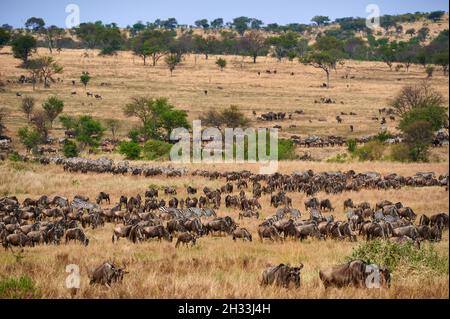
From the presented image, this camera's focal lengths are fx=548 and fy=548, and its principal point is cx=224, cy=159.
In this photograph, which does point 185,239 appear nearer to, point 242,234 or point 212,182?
point 242,234

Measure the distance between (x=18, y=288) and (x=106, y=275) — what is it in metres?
1.71

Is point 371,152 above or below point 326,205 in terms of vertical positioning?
below

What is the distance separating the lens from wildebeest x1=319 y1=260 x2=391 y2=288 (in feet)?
35.3

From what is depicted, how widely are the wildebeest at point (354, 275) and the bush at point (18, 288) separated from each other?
5.65 meters

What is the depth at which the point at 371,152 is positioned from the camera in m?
53.3

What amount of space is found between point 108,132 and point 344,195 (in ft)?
166

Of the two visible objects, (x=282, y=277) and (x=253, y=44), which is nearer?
(x=282, y=277)

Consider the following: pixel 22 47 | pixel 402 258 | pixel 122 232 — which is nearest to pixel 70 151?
pixel 122 232

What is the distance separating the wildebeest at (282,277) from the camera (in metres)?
11.0

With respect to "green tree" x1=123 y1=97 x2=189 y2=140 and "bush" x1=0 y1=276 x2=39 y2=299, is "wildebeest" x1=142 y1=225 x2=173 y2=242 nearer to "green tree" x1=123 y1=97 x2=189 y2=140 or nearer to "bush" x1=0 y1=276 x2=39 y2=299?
"bush" x1=0 y1=276 x2=39 y2=299

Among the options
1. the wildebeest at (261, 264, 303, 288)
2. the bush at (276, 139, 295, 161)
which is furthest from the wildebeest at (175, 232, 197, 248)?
the bush at (276, 139, 295, 161)

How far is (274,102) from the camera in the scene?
93.3m

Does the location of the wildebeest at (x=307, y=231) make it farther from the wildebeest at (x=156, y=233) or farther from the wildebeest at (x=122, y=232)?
the wildebeest at (x=122, y=232)

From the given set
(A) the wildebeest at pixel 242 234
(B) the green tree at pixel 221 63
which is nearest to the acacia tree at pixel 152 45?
(B) the green tree at pixel 221 63
